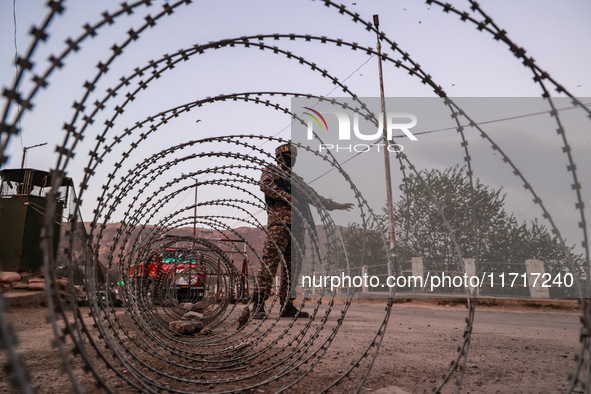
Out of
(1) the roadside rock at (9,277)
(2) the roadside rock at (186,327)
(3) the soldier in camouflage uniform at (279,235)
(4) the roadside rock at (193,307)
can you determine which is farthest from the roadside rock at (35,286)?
(2) the roadside rock at (186,327)

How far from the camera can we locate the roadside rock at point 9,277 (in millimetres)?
12962

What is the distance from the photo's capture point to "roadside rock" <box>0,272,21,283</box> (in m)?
13.0

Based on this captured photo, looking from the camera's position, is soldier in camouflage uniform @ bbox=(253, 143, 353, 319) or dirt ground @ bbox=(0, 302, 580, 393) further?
soldier in camouflage uniform @ bbox=(253, 143, 353, 319)

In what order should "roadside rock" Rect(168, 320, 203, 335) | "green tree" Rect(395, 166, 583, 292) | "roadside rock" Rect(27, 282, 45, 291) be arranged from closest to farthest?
"roadside rock" Rect(168, 320, 203, 335), "roadside rock" Rect(27, 282, 45, 291), "green tree" Rect(395, 166, 583, 292)

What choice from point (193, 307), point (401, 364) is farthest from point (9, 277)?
point (401, 364)

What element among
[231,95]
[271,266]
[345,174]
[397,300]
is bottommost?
[397,300]

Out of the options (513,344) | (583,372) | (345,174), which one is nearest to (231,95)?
(345,174)

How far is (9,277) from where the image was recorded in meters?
13.2

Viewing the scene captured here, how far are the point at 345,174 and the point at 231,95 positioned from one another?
1295mm

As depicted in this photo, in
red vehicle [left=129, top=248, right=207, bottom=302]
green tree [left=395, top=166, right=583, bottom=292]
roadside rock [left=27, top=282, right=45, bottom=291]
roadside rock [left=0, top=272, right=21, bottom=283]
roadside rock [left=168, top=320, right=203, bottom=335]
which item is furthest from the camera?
green tree [left=395, top=166, right=583, bottom=292]

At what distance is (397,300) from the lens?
17484mm

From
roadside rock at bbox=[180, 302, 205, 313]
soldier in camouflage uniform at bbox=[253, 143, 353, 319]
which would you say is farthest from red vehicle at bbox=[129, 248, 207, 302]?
soldier in camouflage uniform at bbox=[253, 143, 353, 319]

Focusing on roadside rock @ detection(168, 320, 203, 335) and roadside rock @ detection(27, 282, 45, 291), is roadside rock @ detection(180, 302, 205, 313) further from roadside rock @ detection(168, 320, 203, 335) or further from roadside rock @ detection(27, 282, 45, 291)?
roadside rock @ detection(168, 320, 203, 335)

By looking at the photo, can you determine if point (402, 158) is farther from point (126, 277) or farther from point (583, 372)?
point (126, 277)
